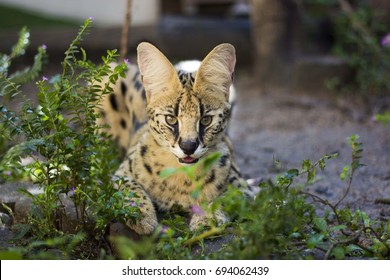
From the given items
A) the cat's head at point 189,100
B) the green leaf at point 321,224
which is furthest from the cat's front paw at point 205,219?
the green leaf at point 321,224

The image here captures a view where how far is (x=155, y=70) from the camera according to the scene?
328 cm

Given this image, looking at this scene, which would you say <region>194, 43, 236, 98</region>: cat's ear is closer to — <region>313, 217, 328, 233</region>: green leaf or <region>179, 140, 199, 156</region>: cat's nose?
<region>179, 140, 199, 156</region>: cat's nose

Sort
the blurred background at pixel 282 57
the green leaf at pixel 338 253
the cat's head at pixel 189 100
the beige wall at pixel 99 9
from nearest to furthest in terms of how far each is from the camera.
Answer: the green leaf at pixel 338 253
the cat's head at pixel 189 100
the blurred background at pixel 282 57
the beige wall at pixel 99 9

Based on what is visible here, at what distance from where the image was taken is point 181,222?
123 inches

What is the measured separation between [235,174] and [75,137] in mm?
932

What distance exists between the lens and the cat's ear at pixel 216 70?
10.6 feet

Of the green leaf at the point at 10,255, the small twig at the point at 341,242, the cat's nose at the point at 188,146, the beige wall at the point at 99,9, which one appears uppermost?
the beige wall at the point at 99,9

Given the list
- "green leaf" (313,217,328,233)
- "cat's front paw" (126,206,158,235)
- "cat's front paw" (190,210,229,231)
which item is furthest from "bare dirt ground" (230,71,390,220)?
"cat's front paw" (126,206,158,235)

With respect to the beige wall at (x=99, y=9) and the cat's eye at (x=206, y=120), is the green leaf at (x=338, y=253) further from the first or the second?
the beige wall at (x=99, y=9)

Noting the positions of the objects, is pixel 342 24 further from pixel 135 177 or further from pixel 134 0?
pixel 135 177

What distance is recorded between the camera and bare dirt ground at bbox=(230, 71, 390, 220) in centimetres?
425

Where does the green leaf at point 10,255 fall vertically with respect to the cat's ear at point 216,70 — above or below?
below

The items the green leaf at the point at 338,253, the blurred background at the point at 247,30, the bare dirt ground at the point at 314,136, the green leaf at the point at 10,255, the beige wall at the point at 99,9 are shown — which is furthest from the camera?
the beige wall at the point at 99,9

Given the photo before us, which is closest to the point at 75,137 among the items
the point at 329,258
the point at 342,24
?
the point at 329,258
